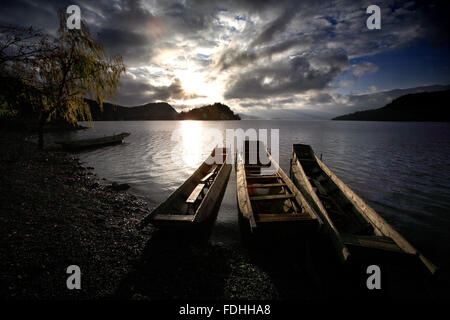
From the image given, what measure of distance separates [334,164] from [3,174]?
1063 inches

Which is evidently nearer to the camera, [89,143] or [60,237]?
[60,237]

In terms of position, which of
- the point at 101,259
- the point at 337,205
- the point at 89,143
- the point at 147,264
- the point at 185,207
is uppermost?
the point at 89,143

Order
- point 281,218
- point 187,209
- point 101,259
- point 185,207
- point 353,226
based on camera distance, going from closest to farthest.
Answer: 1. point 101,259
2. point 281,218
3. point 353,226
4. point 187,209
5. point 185,207

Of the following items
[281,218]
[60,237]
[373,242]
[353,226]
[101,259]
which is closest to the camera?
[101,259]

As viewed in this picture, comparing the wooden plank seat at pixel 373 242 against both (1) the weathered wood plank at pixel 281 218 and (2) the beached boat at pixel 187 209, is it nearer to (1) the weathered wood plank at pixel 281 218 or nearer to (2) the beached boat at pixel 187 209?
(1) the weathered wood plank at pixel 281 218

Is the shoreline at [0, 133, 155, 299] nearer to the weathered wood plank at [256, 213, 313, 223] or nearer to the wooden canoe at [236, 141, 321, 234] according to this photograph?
the wooden canoe at [236, 141, 321, 234]

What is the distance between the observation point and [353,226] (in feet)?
21.9

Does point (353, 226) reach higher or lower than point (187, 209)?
lower

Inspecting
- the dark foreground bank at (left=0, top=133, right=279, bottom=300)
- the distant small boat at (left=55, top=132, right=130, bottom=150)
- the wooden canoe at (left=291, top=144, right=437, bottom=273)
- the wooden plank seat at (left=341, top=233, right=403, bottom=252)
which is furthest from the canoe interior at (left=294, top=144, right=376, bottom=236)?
the distant small boat at (left=55, top=132, right=130, bottom=150)

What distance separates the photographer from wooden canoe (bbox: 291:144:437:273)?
4.65 meters

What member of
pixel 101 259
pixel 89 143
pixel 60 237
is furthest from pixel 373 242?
pixel 89 143

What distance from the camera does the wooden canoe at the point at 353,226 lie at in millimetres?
4648

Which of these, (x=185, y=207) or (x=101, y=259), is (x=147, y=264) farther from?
(x=185, y=207)

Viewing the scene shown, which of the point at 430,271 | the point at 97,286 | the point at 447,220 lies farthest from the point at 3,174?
the point at 447,220
